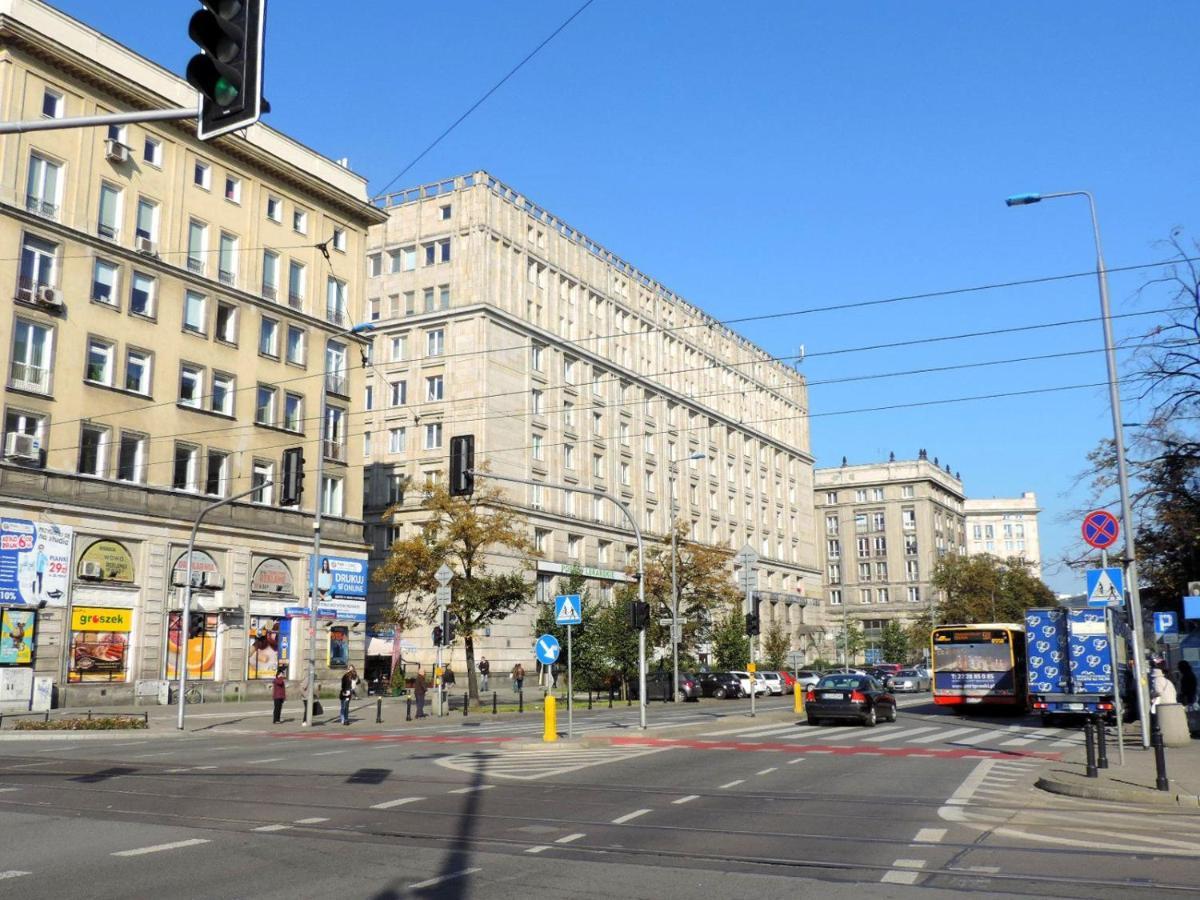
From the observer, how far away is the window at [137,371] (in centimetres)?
4216

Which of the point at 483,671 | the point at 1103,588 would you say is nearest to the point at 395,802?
the point at 1103,588

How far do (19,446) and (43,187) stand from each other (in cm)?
959

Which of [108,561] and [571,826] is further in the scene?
[108,561]

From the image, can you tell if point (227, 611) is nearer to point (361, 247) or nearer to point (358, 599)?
point (358, 599)

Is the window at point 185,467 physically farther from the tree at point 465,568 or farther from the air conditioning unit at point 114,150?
the air conditioning unit at point 114,150

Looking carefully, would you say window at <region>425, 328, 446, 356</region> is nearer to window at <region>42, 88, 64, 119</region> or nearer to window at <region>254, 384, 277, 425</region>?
window at <region>254, 384, 277, 425</region>

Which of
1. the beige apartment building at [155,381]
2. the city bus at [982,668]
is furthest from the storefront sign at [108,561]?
the city bus at [982,668]

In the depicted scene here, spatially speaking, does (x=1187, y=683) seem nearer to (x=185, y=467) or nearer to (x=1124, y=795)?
(x=1124, y=795)

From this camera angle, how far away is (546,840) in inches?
426

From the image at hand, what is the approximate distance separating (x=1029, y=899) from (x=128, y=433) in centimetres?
3969

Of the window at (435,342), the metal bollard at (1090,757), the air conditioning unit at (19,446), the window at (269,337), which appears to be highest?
the window at (435,342)

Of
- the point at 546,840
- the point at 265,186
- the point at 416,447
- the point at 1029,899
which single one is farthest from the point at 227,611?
the point at 1029,899

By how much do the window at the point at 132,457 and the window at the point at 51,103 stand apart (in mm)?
11622

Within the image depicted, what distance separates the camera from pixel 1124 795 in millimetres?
13891
